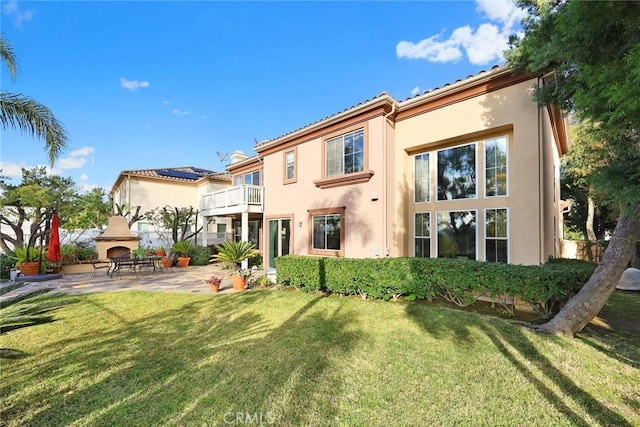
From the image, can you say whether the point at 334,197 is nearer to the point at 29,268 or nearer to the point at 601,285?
the point at 601,285

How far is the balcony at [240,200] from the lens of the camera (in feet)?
49.1

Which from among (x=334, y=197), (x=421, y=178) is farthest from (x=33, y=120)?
(x=421, y=178)

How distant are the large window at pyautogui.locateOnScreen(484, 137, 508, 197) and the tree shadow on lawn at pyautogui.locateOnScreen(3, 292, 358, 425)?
6.07m

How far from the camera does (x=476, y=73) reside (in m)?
8.53

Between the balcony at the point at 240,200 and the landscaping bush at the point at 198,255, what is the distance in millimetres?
2590

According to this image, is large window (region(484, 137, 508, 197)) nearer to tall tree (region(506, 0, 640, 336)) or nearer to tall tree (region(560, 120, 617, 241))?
tall tree (region(506, 0, 640, 336))

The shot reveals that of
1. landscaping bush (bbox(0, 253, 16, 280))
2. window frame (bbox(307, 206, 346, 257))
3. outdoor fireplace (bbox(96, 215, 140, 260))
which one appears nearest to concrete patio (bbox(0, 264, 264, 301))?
landscaping bush (bbox(0, 253, 16, 280))

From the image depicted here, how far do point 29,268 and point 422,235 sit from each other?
16.4m

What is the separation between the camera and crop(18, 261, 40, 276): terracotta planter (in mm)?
12281

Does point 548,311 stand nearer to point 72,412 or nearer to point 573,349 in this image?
point 573,349

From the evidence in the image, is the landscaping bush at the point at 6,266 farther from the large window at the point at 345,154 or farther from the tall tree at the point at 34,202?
the large window at the point at 345,154

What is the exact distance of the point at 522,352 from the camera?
475cm

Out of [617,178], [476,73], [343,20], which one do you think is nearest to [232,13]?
[343,20]

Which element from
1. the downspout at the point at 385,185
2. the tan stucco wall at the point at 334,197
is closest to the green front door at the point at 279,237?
the tan stucco wall at the point at 334,197
